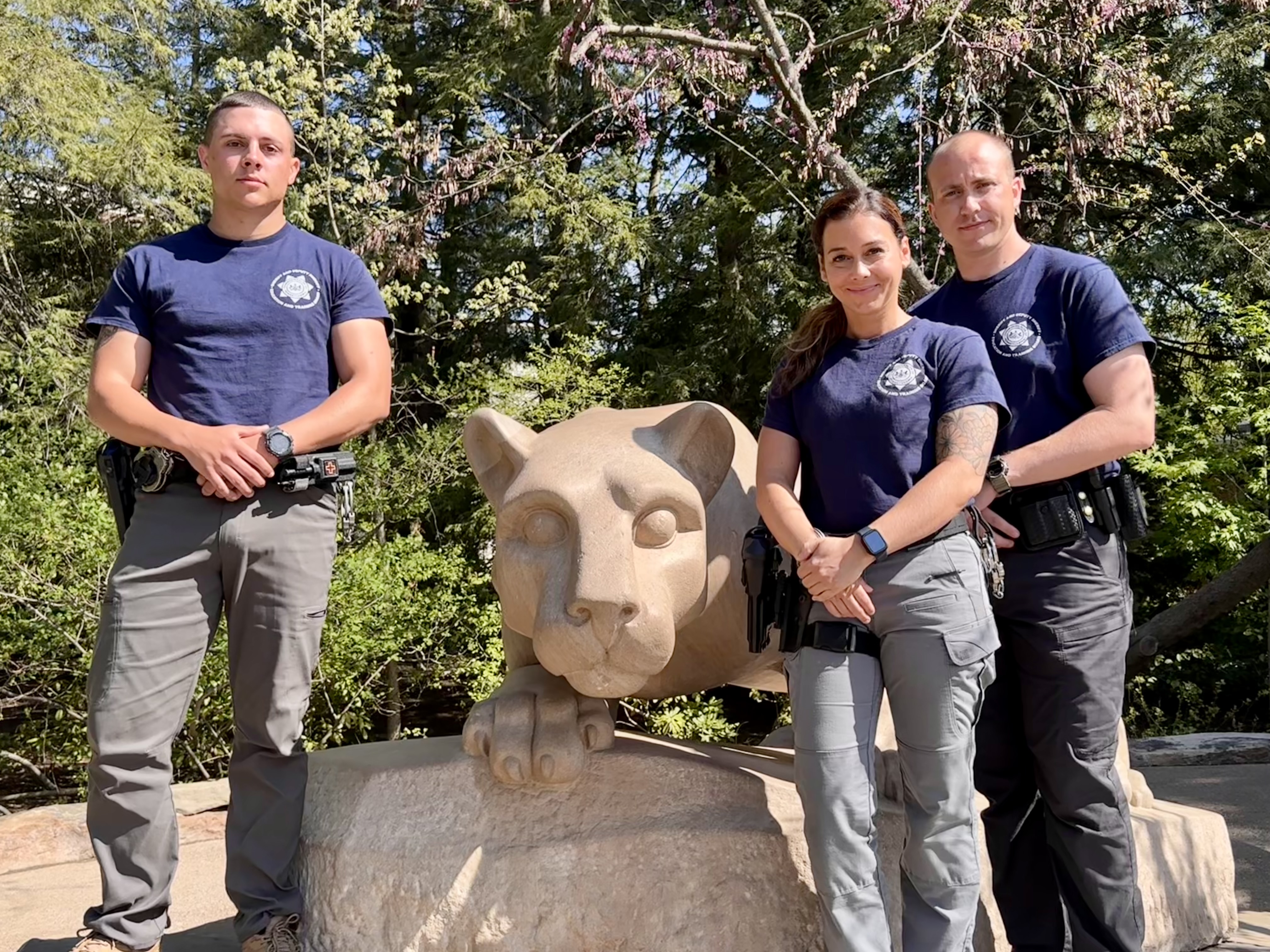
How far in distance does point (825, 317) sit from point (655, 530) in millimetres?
676

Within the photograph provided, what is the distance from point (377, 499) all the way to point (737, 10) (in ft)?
16.4

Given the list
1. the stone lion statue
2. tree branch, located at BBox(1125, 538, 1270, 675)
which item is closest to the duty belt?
the stone lion statue

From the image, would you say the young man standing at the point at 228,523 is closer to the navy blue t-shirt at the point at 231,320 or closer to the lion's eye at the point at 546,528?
the navy blue t-shirt at the point at 231,320

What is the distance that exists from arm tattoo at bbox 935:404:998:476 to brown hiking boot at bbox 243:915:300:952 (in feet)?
6.62

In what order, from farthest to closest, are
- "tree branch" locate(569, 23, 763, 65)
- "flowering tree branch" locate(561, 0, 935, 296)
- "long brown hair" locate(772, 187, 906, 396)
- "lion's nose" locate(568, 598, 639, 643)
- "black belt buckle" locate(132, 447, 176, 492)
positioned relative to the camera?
"flowering tree branch" locate(561, 0, 935, 296) → "tree branch" locate(569, 23, 763, 65) → "black belt buckle" locate(132, 447, 176, 492) → "long brown hair" locate(772, 187, 906, 396) → "lion's nose" locate(568, 598, 639, 643)

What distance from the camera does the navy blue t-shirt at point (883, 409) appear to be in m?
2.58

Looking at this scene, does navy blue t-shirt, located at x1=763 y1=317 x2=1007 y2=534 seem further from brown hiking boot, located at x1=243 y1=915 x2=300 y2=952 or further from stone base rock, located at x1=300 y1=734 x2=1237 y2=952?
brown hiking boot, located at x1=243 y1=915 x2=300 y2=952

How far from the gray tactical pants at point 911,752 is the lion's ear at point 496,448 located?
0.96 metres

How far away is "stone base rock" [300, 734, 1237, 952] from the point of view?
9.63 ft

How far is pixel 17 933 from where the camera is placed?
400 cm

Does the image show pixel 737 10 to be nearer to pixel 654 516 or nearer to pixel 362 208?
pixel 362 208

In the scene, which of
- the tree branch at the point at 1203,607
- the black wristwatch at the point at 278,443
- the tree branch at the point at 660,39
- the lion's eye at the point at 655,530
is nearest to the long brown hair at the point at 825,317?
the lion's eye at the point at 655,530

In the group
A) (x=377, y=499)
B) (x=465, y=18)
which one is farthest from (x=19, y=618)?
(x=465, y=18)

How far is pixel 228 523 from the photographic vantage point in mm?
2877
